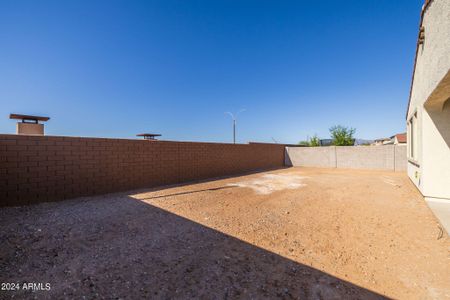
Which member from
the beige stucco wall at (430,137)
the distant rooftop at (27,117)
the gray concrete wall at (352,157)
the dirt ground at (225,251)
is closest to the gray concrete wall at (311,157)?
the gray concrete wall at (352,157)

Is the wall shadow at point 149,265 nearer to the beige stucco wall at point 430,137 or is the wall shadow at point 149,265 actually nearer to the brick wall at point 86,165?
the brick wall at point 86,165

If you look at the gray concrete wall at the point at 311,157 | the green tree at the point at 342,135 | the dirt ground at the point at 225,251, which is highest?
the green tree at the point at 342,135

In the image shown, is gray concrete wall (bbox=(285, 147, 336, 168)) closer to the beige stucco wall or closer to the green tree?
the green tree

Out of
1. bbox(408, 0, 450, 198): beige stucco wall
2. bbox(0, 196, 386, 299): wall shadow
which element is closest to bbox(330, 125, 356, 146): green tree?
bbox(408, 0, 450, 198): beige stucco wall

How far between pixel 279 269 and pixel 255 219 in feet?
5.31

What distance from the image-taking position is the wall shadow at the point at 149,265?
190 cm

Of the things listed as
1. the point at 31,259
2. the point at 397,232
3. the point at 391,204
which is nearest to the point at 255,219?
the point at 397,232

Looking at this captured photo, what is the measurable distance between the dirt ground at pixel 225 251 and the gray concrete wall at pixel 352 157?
10.6m

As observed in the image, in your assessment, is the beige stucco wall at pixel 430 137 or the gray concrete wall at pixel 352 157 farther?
the gray concrete wall at pixel 352 157

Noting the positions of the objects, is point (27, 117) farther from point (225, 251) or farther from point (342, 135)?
point (342, 135)

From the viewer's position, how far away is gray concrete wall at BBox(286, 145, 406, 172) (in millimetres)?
12781

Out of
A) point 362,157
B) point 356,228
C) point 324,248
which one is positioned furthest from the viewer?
point 362,157

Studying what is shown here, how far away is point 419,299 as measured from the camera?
1.83 metres

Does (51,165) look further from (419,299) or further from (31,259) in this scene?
Result: (419,299)
